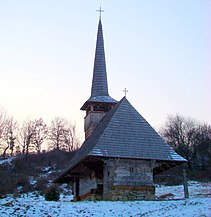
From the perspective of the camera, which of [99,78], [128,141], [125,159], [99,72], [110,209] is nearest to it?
[110,209]

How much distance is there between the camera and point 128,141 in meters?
19.5

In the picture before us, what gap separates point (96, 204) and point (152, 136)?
6.47m

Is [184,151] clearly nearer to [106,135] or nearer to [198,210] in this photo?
[106,135]

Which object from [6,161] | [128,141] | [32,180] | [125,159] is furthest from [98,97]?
[6,161]

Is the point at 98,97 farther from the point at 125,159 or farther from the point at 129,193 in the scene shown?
the point at 129,193

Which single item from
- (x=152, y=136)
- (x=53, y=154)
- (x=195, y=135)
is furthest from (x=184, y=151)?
(x=152, y=136)

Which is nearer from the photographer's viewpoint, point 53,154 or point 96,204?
point 96,204

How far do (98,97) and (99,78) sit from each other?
2.30m

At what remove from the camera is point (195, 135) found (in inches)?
1999

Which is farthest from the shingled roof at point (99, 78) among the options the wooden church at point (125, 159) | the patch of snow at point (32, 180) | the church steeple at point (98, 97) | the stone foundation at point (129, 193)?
the patch of snow at point (32, 180)

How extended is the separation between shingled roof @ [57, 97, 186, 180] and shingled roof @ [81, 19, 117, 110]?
725 cm

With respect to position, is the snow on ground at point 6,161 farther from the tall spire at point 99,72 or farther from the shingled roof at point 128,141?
the shingled roof at point 128,141

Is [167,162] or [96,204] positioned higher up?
[167,162]

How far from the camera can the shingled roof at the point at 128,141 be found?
18531 millimetres
